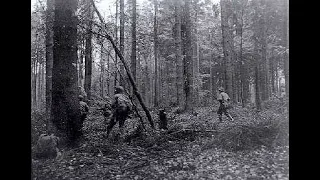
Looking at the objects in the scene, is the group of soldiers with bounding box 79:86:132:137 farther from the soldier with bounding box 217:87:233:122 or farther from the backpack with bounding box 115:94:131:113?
the soldier with bounding box 217:87:233:122

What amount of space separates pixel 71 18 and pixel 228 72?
6.31 metres

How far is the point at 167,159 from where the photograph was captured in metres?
6.36

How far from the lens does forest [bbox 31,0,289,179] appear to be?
594 cm

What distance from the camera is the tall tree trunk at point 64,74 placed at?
697 centimetres

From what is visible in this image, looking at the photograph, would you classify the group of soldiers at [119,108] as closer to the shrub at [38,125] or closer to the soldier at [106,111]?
the soldier at [106,111]

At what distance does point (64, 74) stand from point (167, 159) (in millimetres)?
3496

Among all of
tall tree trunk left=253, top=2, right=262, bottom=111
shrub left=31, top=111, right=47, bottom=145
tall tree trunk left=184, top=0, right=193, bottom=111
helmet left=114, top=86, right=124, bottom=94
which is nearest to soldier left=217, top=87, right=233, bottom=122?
Answer: tall tree trunk left=253, top=2, right=262, bottom=111

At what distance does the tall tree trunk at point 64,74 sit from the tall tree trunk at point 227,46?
16.4 ft

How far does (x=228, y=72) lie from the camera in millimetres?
10539

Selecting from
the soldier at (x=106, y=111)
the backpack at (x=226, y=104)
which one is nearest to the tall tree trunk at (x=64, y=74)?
the soldier at (x=106, y=111)

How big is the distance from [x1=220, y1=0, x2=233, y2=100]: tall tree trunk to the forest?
0.15 feet
